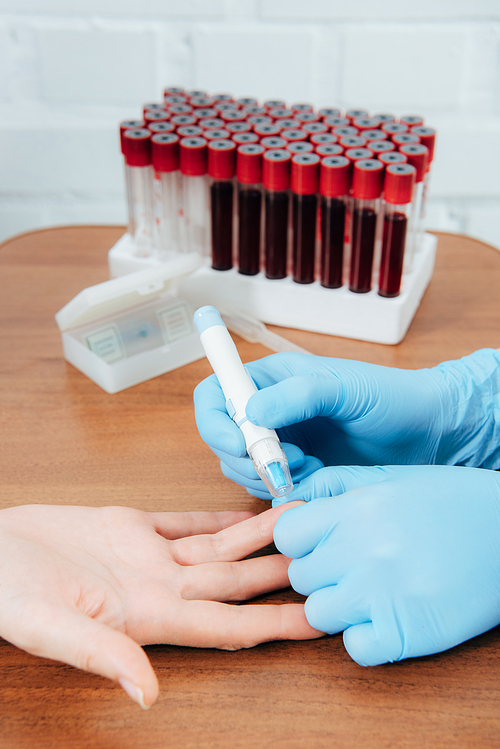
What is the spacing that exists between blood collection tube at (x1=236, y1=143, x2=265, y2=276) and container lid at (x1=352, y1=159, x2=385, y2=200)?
0.16 meters

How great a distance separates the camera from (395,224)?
1.01 m

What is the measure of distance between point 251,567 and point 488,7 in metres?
1.59

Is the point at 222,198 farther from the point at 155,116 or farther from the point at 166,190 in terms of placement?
the point at 155,116

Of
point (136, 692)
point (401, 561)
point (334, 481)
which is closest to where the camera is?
point (136, 692)

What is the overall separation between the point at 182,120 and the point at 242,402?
2.25 ft

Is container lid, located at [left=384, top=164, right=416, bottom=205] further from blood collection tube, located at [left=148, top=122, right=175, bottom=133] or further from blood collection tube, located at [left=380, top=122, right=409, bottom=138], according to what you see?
blood collection tube, located at [left=148, top=122, right=175, bottom=133]

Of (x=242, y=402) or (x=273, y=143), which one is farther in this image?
(x=273, y=143)

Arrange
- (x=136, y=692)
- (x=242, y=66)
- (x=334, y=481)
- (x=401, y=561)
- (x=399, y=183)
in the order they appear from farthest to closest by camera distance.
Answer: (x=242, y=66)
(x=399, y=183)
(x=334, y=481)
(x=401, y=561)
(x=136, y=692)

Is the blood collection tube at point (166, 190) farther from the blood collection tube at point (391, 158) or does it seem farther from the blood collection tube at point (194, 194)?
the blood collection tube at point (391, 158)

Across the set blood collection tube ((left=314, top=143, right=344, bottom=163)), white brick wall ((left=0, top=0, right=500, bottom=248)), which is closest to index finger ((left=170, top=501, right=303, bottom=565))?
blood collection tube ((left=314, top=143, right=344, bottom=163))

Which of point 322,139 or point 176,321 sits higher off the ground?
point 322,139

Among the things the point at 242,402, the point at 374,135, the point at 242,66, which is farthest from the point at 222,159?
the point at 242,66

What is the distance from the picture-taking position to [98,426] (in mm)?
906

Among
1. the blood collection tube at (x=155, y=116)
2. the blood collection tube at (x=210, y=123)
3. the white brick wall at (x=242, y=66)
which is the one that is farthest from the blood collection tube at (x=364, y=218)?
the white brick wall at (x=242, y=66)
